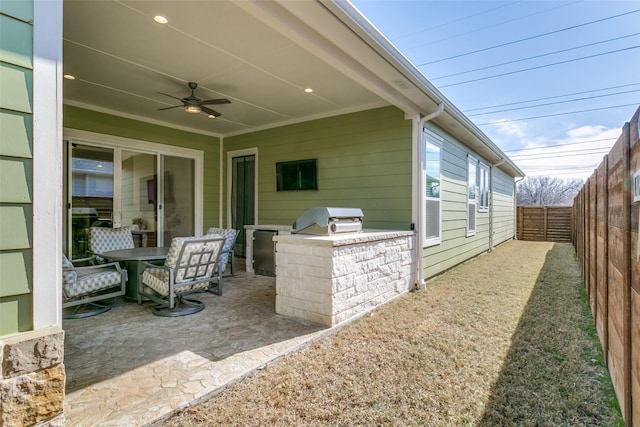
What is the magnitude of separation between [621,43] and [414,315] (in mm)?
13100

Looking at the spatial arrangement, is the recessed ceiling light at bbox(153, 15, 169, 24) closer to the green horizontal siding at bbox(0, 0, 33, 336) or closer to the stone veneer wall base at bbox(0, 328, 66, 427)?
the green horizontal siding at bbox(0, 0, 33, 336)

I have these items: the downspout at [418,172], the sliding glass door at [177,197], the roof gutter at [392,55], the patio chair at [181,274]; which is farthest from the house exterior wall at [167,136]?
the roof gutter at [392,55]

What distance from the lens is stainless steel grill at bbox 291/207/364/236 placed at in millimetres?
3801

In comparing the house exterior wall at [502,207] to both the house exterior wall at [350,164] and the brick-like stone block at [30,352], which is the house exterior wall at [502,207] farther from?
the brick-like stone block at [30,352]

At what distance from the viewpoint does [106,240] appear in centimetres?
481

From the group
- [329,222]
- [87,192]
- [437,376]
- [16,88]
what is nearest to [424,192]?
[329,222]

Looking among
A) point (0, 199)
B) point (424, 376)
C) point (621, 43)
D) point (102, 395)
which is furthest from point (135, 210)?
point (621, 43)

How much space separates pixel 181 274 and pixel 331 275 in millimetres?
1646

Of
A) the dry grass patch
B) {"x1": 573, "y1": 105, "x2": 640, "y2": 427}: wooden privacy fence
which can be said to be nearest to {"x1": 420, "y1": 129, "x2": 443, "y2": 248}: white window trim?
the dry grass patch

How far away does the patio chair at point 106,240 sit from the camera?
4.64 metres

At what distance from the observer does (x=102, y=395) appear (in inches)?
78.4

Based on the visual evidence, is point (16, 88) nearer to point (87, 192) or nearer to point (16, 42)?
point (16, 42)

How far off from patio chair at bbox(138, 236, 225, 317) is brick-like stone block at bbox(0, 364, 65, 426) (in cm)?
198

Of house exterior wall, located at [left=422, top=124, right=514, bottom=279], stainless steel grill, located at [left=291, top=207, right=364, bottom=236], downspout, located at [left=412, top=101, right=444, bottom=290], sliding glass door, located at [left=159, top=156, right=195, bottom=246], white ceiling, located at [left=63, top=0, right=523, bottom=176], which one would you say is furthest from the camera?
sliding glass door, located at [left=159, top=156, right=195, bottom=246]
